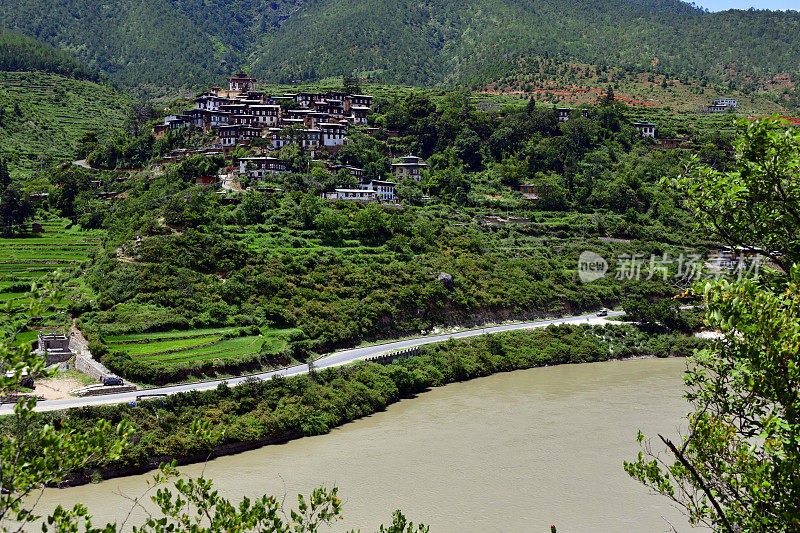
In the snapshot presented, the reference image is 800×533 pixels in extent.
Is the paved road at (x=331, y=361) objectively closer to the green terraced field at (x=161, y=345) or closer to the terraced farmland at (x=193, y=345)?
the terraced farmland at (x=193, y=345)

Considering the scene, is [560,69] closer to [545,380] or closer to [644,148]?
[644,148]

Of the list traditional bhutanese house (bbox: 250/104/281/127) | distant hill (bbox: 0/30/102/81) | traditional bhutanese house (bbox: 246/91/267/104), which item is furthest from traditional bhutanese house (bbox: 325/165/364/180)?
distant hill (bbox: 0/30/102/81)

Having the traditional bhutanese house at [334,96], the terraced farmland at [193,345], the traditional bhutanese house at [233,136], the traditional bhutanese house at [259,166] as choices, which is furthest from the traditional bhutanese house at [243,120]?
the terraced farmland at [193,345]

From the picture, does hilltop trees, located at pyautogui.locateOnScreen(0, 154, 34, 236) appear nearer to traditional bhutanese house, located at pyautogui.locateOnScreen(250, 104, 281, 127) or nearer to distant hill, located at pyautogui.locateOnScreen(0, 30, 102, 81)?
traditional bhutanese house, located at pyautogui.locateOnScreen(250, 104, 281, 127)

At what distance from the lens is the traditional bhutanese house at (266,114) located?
49156mm

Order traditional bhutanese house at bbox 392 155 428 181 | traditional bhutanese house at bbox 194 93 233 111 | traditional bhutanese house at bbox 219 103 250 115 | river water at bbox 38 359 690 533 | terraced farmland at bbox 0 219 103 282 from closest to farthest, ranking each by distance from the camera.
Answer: river water at bbox 38 359 690 533, terraced farmland at bbox 0 219 103 282, traditional bhutanese house at bbox 392 155 428 181, traditional bhutanese house at bbox 219 103 250 115, traditional bhutanese house at bbox 194 93 233 111

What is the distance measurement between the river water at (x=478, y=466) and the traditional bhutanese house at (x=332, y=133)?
89.3 feet

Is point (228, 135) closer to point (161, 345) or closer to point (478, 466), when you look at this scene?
point (161, 345)

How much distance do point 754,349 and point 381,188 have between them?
3824cm

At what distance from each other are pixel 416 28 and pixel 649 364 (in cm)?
8200

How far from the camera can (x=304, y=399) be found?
68.8 ft

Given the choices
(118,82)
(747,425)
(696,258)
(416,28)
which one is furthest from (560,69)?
(747,425)

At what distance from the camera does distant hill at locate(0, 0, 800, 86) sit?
280ft

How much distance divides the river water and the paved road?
9.98 feet
